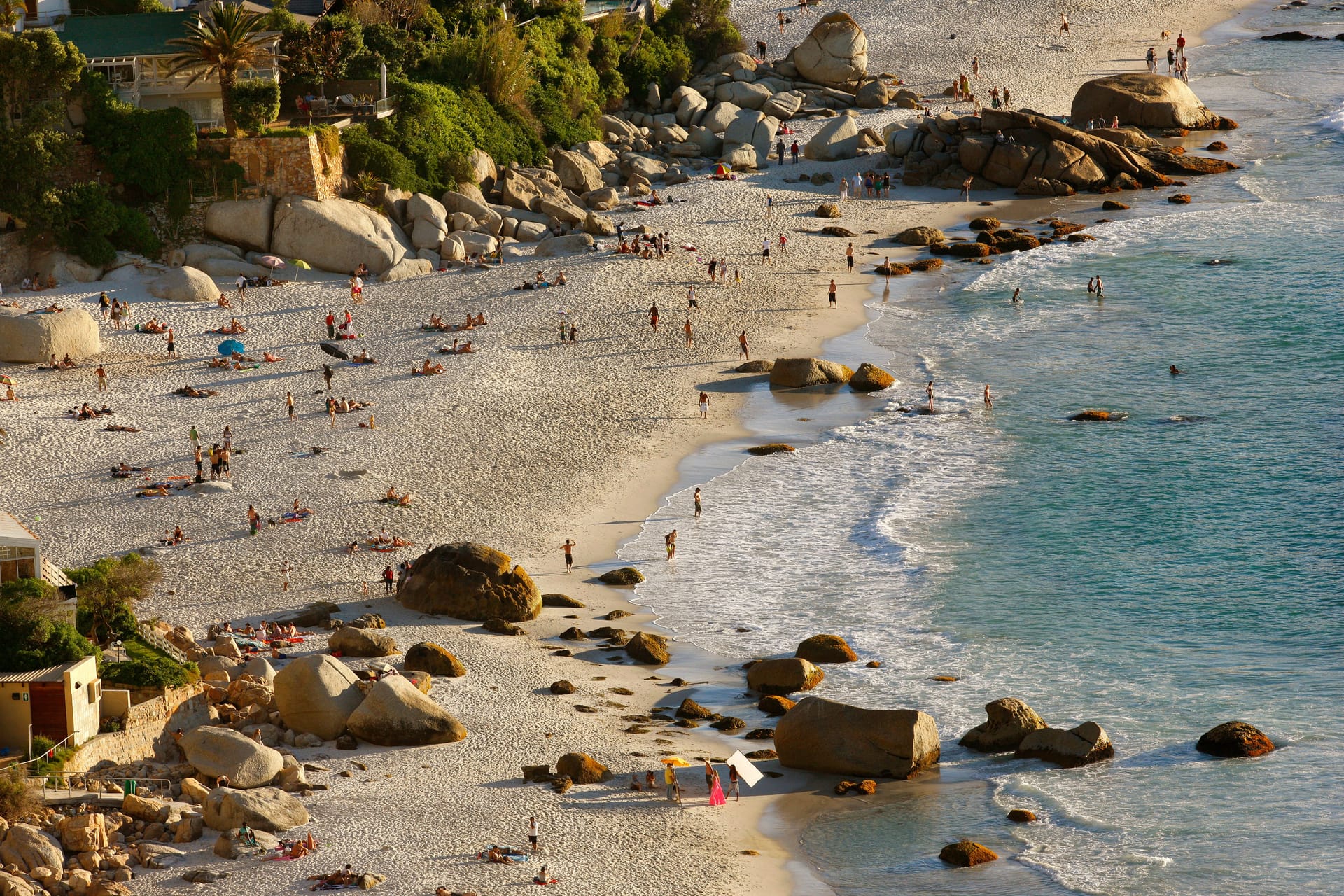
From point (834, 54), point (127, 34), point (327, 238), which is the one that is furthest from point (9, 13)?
point (834, 54)

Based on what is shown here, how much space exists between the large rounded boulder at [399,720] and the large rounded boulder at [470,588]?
507 cm

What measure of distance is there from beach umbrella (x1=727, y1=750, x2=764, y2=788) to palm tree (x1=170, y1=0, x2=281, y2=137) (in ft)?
122

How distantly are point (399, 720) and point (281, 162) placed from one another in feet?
110

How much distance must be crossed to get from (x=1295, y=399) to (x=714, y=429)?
56.9 feet

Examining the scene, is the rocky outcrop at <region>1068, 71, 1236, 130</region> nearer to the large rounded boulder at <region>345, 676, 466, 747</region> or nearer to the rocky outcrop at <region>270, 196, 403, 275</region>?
the rocky outcrop at <region>270, 196, 403, 275</region>

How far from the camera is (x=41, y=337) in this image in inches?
1816

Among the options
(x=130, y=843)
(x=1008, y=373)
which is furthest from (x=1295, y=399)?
(x=130, y=843)

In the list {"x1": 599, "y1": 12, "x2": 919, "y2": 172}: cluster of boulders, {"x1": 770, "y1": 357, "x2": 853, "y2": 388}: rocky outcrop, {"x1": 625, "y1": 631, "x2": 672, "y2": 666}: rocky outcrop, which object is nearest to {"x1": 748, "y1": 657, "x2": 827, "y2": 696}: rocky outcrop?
{"x1": 625, "y1": 631, "x2": 672, "y2": 666}: rocky outcrop

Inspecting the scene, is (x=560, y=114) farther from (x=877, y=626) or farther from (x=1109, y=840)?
(x=1109, y=840)

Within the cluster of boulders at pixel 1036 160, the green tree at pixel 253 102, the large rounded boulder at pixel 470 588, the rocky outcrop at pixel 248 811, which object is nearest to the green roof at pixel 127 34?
the green tree at pixel 253 102

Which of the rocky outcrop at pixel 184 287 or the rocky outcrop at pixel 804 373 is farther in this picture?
the rocky outcrop at pixel 184 287

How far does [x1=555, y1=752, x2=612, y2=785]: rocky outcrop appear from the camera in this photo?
87.0ft

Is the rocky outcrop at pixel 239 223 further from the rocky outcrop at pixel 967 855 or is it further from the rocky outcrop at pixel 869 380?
the rocky outcrop at pixel 967 855

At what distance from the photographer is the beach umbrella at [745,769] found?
25.9 meters
